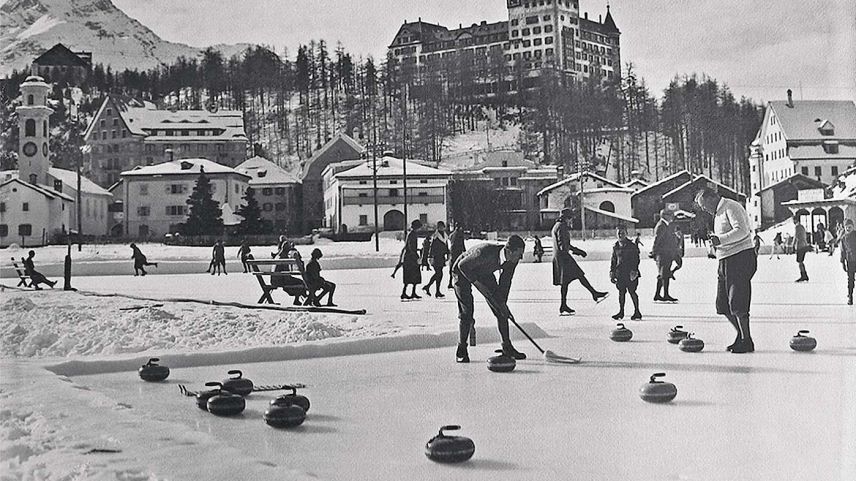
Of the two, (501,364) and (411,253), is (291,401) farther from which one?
(411,253)

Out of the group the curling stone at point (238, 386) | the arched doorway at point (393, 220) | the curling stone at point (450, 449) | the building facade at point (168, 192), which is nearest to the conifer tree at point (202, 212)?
the building facade at point (168, 192)

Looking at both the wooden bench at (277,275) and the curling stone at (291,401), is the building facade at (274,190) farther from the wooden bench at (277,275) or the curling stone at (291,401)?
the curling stone at (291,401)

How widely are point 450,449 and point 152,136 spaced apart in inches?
106

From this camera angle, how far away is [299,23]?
4348 mm

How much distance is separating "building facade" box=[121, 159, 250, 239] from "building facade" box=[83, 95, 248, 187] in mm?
55

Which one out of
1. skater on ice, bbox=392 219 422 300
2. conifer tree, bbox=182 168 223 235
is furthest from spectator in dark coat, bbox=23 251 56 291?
skater on ice, bbox=392 219 422 300

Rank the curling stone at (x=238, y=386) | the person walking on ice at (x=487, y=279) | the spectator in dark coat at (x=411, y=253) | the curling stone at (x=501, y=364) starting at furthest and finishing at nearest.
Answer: the spectator in dark coat at (x=411, y=253), the person walking on ice at (x=487, y=279), the curling stone at (x=501, y=364), the curling stone at (x=238, y=386)

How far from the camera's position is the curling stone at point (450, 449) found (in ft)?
8.07

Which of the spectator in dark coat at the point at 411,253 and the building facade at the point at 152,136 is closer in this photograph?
the building facade at the point at 152,136

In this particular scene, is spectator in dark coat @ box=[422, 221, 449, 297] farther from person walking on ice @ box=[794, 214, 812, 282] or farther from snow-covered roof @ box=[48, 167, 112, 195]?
person walking on ice @ box=[794, 214, 812, 282]

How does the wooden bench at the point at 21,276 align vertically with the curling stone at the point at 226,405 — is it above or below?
above

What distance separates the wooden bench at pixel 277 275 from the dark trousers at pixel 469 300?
942 mm

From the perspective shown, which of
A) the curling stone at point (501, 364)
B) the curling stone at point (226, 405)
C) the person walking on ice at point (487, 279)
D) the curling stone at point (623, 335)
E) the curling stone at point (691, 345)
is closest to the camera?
the curling stone at point (226, 405)

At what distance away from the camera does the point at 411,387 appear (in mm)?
3609
